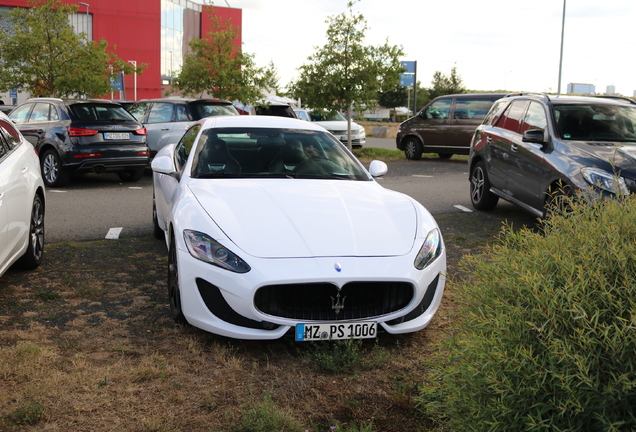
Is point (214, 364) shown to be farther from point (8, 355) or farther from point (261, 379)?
point (8, 355)

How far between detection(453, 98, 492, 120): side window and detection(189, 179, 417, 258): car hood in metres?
14.4

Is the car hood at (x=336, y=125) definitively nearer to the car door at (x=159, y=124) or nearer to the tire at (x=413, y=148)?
the tire at (x=413, y=148)

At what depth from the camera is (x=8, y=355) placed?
4.21 metres

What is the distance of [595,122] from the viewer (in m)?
8.31

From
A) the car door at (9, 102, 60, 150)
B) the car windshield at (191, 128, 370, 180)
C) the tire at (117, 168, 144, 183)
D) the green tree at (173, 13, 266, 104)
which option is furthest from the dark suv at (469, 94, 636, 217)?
the green tree at (173, 13, 266, 104)

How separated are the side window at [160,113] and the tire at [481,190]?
769 cm

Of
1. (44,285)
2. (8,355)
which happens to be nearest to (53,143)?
(44,285)

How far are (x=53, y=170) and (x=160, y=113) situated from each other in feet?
10.3

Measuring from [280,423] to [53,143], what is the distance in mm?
11359

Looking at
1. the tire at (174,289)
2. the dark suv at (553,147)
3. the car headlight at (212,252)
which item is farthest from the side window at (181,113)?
the car headlight at (212,252)

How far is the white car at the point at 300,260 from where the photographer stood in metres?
4.23

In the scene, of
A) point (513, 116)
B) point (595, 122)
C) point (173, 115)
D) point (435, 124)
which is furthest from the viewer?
point (435, 124)

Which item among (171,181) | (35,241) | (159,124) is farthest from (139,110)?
(171,181)

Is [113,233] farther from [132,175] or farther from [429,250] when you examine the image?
[132,175]
